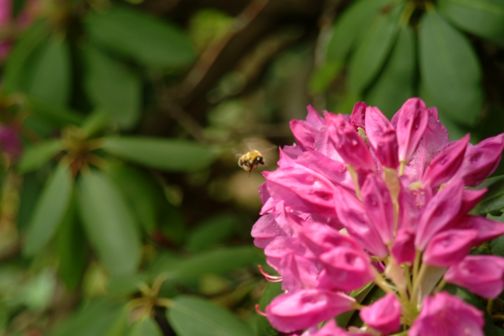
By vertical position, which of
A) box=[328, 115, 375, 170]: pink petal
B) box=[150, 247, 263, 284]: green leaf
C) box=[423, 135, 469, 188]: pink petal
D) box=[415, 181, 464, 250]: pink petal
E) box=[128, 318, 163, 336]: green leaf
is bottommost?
box=[128, 318, 163, 336]: green leaf

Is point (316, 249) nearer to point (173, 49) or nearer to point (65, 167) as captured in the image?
point (65, 167)

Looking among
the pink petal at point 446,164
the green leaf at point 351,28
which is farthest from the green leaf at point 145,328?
the pink petal at point 446,164

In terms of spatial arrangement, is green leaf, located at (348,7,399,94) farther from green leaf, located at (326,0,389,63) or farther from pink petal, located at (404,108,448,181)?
pink petal, located at (404,108,448,181)

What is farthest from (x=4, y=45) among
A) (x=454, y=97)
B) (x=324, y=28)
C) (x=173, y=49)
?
(x=454, y=97)

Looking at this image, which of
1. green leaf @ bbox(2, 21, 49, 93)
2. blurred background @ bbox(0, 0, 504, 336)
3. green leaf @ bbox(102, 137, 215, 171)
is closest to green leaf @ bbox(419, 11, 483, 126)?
blurred background @ bbox(0, 0, 504, 336)

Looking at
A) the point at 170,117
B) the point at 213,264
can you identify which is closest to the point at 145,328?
the point at 213,264
